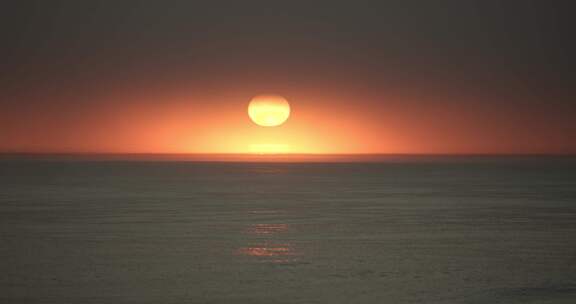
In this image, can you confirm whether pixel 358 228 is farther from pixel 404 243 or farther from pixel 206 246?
pixel 206 246

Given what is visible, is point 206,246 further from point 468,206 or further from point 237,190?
point 237,190

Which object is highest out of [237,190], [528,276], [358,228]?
[237,190]

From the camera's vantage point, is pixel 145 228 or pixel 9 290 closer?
pixel 9 290

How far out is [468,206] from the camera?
103 ft

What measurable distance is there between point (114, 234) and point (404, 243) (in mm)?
6113

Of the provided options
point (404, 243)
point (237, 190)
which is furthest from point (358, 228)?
point (237, 190)

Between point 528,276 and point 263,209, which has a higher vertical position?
point 263,209

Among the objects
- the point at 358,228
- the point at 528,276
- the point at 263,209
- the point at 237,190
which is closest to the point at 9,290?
the point at 528,276

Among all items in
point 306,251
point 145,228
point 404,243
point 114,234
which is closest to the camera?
point 306,251

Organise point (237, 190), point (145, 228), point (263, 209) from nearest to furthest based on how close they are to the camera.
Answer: point (145, 228)
point (263, 209)
point (237, 190)

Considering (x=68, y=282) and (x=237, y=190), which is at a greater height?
→ (x=237, y=190)

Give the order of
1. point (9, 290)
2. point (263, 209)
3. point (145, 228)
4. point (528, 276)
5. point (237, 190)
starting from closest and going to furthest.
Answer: point (9, 290), point (528, 276), point (145, 228), point (263, 209), point (237, 190)

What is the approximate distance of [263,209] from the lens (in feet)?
97.2

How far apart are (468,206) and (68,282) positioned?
19.6m
